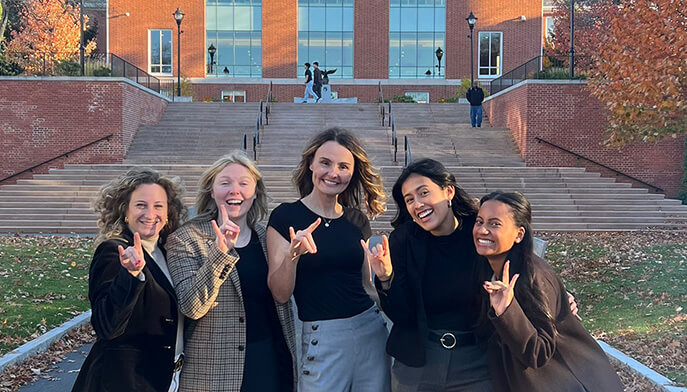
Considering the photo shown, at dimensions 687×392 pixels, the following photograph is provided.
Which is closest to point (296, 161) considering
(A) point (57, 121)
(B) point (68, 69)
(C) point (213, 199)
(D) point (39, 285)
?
(A) point (57, 121)

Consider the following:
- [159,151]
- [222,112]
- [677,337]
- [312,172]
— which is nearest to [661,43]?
[677,337]

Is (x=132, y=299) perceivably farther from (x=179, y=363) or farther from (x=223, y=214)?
(x=223, y=214)

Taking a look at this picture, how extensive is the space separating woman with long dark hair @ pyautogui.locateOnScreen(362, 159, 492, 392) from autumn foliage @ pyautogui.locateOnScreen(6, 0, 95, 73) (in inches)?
1554

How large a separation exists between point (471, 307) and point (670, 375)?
12.0ft

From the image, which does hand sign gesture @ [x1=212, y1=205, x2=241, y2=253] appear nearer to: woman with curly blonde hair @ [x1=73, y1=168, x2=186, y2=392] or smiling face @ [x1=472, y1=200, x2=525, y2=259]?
woman with curly blonde hair @ [x1=73, y1=168, x2=186, y2=392]

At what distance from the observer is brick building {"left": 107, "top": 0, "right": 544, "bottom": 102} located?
42.0 metres

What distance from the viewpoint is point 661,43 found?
1215 centimetres

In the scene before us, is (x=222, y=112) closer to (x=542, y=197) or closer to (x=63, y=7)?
(x=542, y=197)

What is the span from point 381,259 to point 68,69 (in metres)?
26.0

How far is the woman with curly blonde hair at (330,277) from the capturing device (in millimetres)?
3406

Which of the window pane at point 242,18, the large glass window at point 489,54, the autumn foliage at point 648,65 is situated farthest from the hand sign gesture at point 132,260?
the window pane at point 242,18

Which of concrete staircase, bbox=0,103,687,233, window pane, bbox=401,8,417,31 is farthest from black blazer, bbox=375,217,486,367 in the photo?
window pane, bbox=401,8,417,31

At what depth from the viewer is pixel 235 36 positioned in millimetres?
42875

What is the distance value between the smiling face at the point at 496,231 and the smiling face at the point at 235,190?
122 centimetres
